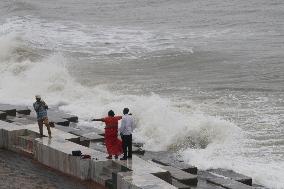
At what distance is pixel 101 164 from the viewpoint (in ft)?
48.0

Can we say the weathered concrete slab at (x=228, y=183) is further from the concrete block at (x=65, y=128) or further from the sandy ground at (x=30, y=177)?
the concrete block at (x=65, y=128)

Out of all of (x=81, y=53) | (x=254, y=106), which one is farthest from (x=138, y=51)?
(x=254, y=106)

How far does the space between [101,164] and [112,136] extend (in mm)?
796

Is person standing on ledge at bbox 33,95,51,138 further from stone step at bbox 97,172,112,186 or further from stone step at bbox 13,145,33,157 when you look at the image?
stone step at bbox 97,172,112,186

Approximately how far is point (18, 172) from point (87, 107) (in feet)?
29.3

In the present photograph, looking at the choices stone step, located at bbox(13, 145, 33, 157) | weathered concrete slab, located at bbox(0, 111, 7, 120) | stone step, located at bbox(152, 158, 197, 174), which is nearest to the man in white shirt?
stone step, located at bbox(152, 158, 197, 174)

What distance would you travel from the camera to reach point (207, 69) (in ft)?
108

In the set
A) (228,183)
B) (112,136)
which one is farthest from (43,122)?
(228,183)

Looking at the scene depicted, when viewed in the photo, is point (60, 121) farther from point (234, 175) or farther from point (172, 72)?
point (172, 72)

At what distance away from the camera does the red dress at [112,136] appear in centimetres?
1501

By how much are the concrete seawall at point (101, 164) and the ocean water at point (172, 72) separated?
1034 mm

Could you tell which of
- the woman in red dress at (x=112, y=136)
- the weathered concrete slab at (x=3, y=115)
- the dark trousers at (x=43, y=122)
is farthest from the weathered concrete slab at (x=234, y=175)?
the weathered concrete slab at (x=3, y=115)

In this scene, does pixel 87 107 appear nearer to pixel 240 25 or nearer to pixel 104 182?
pixel 104 182

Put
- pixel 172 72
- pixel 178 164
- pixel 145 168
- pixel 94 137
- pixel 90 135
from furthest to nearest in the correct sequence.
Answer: pixel 172 72
pixel 90 135
pixel 94 137
pixel 178 164
pixel 145 168
